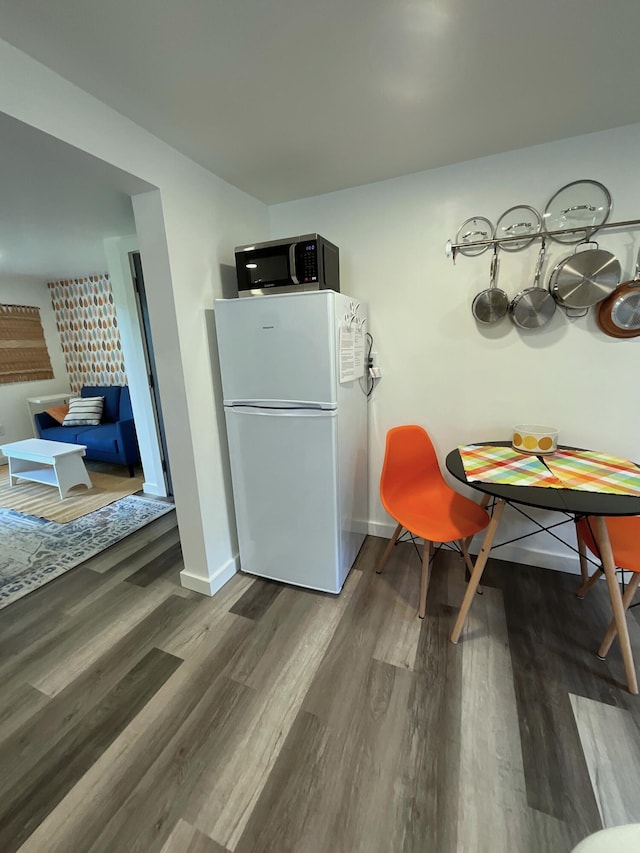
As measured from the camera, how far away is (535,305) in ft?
5.84

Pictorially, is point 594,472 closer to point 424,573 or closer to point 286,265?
point 424,573

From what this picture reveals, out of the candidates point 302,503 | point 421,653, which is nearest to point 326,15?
point 302,503

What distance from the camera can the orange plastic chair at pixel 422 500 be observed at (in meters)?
1.68

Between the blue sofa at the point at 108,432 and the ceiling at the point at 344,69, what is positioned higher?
the ceiling at the point at 344,69

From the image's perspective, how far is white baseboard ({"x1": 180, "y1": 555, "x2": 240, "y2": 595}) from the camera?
6.45 ft

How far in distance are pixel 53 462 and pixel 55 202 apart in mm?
2224

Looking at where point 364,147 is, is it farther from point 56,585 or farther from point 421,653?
point 56,585

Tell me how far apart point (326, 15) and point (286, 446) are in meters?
1.55

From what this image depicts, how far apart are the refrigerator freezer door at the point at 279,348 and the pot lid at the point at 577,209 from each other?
125cm

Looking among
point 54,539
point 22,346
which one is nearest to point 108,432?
point 54,539

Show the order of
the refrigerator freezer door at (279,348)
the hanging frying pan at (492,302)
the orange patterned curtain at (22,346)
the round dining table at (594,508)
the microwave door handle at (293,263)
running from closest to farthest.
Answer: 1. the round dining table at (594,508)
2. the refrigerator freezer door at (279,348)
3. the microwave door handle at (293,263)
4. the hanging frying pan at (492,302)
5. the orange patterned curtain at (22,346)

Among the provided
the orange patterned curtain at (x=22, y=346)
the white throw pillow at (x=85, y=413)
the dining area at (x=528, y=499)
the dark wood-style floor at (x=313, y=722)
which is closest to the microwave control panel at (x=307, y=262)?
the dining area at (x=528, y=499)

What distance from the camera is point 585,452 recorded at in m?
1.77

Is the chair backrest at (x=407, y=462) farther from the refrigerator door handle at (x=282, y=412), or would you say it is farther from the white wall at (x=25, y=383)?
the white wall at (x=25, y=383)
